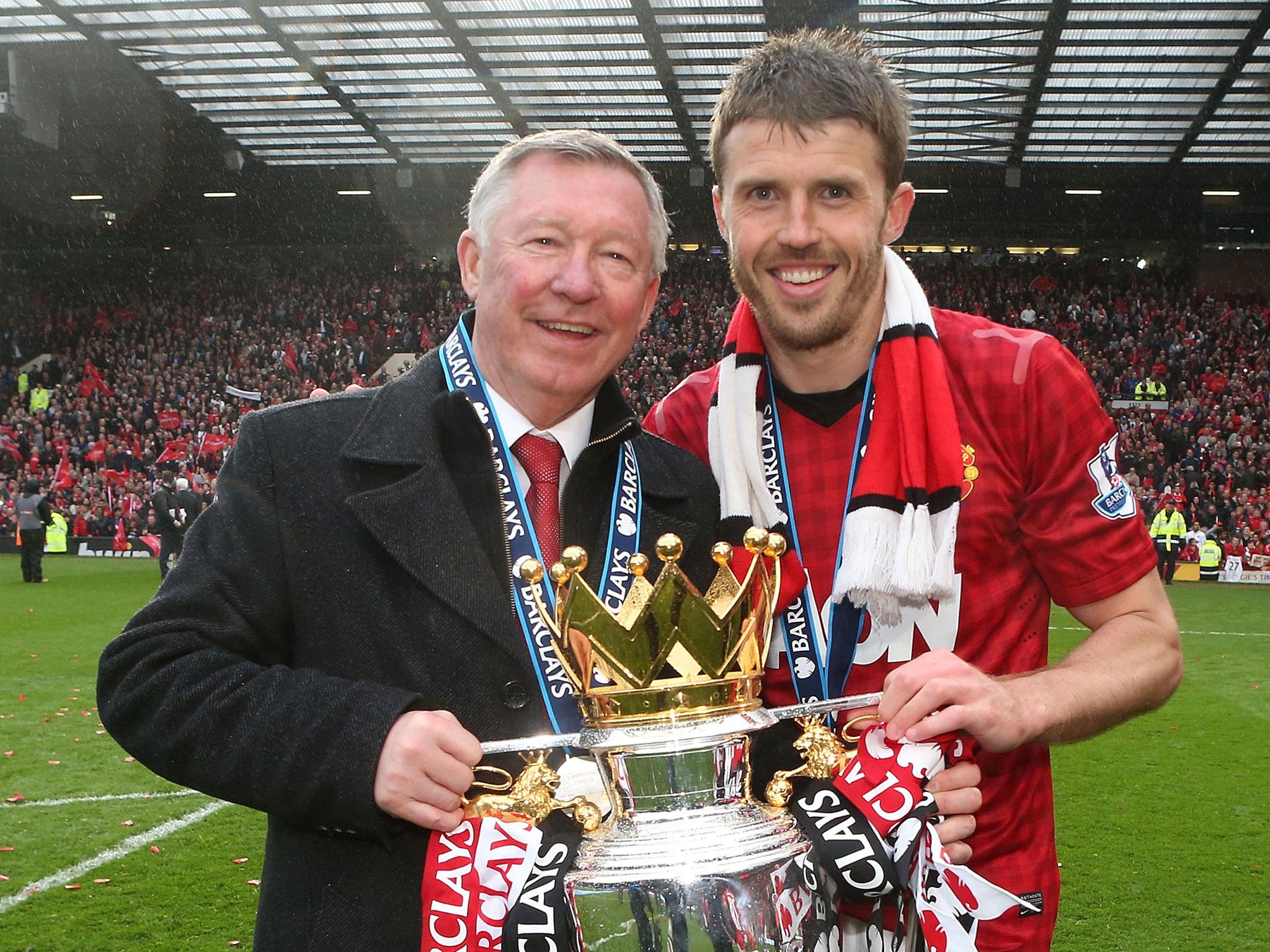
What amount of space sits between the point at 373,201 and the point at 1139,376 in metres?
18.1

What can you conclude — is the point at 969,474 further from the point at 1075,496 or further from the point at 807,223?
the point at 807,223

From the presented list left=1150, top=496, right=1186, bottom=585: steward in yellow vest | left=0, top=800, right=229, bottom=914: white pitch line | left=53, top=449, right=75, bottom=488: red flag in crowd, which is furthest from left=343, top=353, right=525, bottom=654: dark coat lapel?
left=53, top=449, right=75, bottom=488: red flag in crowd

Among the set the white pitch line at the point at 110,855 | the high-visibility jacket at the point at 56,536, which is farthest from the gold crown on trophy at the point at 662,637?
the high-visibility jacket at the point at 56,536

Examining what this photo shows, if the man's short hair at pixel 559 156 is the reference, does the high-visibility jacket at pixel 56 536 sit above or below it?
below

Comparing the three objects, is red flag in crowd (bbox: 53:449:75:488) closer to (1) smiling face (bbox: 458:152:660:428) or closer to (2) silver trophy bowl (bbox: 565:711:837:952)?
(1) smiling face (bbox: 458:152:660:428)

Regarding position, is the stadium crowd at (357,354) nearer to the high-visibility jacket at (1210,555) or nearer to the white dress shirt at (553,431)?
the high-visibility jacket at (1210,555)

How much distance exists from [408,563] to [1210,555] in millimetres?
20657

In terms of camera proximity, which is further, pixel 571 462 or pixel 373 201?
pixel 373 201

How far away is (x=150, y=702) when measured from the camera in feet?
5.70

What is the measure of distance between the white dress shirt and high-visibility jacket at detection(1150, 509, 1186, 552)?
18.7 metres

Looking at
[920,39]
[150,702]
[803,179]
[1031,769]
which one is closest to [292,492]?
[150,702]

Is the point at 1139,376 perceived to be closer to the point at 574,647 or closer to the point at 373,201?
the point at 373,201

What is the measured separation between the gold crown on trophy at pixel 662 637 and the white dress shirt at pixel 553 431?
1.57 ft

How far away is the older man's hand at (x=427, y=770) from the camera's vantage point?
5.31 ft
